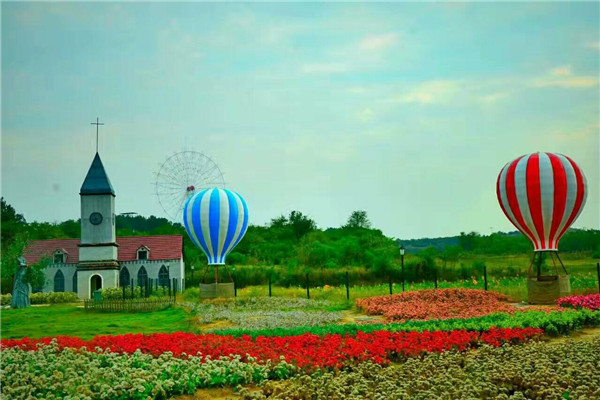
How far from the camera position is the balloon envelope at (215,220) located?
3259 cm

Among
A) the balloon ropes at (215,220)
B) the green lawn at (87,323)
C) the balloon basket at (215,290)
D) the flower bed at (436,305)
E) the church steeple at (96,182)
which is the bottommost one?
the green lawn at (87,323)

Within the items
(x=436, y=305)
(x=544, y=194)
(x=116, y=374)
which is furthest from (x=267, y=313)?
(x=116, y=374)

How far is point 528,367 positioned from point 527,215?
54.9ft

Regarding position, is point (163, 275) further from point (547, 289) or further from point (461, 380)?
point (461, 380)

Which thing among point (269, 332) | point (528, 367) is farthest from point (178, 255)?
point (528, 367)

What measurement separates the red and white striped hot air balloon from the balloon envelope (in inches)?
549

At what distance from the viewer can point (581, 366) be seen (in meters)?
11.4

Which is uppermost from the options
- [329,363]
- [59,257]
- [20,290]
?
[59,257]

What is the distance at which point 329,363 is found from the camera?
1201 centimetres

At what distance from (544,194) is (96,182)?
29.6 metres

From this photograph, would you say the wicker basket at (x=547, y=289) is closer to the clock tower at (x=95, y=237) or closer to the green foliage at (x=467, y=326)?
the green foliage at (x=467, y=326)

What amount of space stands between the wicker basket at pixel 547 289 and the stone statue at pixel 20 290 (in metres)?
24.8

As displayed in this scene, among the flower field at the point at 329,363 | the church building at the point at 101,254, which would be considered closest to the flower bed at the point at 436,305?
the flower field at the point at 329,363

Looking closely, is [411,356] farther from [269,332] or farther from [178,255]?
[178,255]
